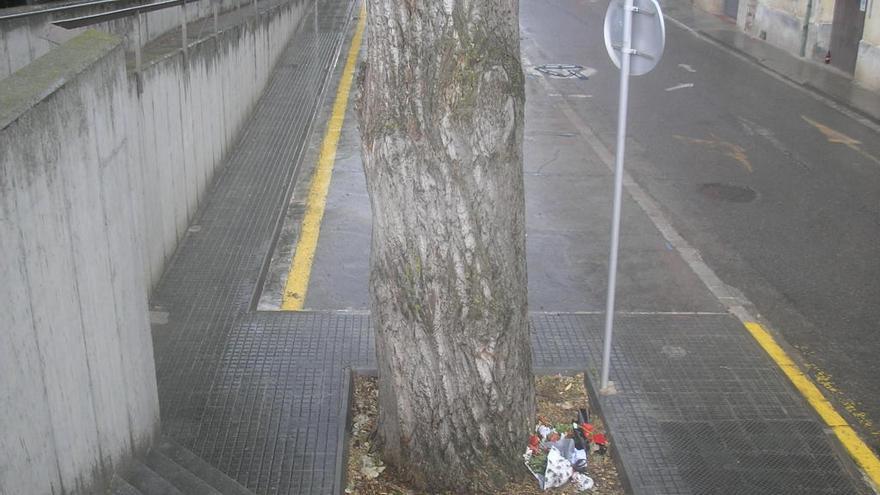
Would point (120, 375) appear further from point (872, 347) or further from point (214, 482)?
point (872, 347)

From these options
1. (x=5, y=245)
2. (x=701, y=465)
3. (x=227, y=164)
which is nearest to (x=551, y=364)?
(x=701, y=465)

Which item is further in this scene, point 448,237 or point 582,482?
point 582,482

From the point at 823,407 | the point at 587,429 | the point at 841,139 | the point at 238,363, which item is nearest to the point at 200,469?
the point at 238,363

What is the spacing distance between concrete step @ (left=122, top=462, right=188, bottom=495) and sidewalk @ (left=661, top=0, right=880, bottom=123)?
1248 centimetres

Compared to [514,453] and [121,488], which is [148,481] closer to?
[121,488]

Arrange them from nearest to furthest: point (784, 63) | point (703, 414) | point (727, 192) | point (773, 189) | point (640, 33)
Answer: point (640, 33)
point (703, 414)
point (727, 192)
point (773, 189)
point (784, 63)

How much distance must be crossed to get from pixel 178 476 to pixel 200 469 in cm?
19

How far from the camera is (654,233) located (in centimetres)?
943

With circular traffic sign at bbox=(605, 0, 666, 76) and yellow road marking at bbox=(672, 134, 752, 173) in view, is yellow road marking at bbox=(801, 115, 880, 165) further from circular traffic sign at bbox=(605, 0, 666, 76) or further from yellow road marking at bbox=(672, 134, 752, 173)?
circular traffic sign at bbox=(605, 0, 666, 76)

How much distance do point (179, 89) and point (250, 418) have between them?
158 inches

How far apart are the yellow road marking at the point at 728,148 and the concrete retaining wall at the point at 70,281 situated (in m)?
8.54

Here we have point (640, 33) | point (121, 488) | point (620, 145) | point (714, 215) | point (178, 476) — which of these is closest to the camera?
A: point (121, 488)

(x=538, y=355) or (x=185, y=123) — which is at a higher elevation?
(x=185, y=123)

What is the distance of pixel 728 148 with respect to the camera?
12547 millimetres
